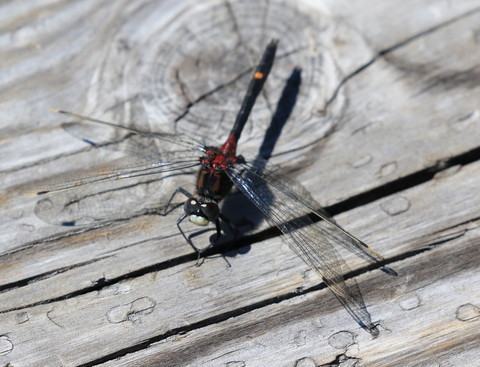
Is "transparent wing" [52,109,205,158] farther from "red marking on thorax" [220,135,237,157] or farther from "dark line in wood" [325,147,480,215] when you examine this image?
"dark line in wood" [325,147,480,215]

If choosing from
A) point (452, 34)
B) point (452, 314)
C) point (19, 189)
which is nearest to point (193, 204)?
point (19, 189)

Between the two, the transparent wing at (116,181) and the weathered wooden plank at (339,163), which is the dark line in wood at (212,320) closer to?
the weathered wooden plank at (339,163)

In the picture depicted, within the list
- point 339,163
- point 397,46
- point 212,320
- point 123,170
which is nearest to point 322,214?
point 339,163

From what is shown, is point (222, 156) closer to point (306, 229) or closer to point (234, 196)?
point (234, 196)

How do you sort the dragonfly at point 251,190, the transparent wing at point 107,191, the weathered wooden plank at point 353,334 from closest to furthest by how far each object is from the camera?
the weathered wooden plank at point 353,334, the dragonfly at point 251,190, the transparent wing at point 107,191

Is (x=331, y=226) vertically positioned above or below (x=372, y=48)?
below

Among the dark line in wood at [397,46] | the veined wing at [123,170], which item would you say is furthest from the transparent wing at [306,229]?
the dark line in wood at [397,46]

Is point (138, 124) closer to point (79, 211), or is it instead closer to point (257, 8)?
point (79, 211)
